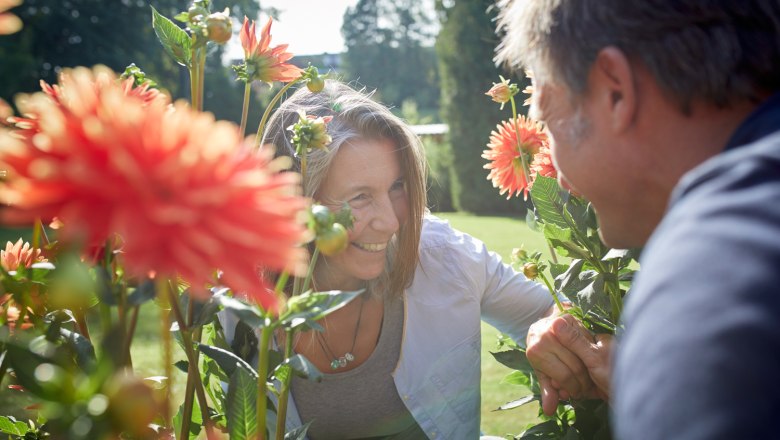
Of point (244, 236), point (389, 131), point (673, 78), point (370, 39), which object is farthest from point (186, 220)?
point (370, 39)

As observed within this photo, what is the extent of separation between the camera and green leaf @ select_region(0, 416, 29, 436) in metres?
0.88

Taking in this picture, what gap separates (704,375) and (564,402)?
1024 millimetres

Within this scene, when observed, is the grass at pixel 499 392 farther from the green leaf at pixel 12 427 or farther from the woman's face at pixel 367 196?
the green leaf at pixel 12 427

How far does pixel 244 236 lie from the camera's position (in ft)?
1.49

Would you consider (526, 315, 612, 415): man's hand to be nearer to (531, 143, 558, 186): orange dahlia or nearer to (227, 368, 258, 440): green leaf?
Result: (531, 143, 558, 186): orange dahlia

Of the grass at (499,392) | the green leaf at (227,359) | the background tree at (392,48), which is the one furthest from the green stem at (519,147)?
the background tree at (392,48)

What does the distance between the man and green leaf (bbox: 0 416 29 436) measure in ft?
2.38

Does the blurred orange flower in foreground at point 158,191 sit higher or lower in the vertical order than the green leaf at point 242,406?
higher

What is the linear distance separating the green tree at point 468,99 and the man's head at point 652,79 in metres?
12.6

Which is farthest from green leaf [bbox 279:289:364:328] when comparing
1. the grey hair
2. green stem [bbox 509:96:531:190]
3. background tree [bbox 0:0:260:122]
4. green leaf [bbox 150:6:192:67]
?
background tree [bbox 0:0:260:122]

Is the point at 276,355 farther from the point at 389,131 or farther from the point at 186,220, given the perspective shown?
the point at 389,131

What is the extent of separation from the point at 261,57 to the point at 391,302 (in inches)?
44.8

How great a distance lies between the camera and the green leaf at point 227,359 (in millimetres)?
801

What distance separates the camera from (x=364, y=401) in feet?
6.30
